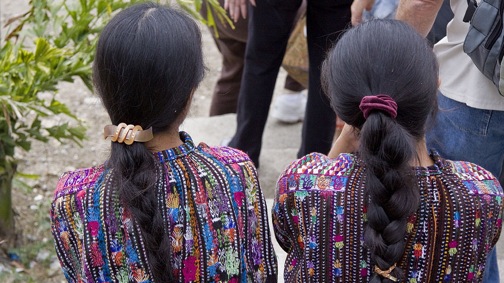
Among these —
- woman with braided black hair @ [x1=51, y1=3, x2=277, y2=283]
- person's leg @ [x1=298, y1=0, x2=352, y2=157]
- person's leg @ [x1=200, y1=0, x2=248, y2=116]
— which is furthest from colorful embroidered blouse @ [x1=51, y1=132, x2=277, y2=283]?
person's leg @ [x1=200, y1=0, x2=248, y2=116]

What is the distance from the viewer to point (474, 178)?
1741mm

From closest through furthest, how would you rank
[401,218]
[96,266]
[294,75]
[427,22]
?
[401,218], [96,266], [427,22], [294,75]

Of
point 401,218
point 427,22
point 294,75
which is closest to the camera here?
point 401,218

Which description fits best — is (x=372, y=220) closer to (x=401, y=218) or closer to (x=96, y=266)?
(x=401, y=218)

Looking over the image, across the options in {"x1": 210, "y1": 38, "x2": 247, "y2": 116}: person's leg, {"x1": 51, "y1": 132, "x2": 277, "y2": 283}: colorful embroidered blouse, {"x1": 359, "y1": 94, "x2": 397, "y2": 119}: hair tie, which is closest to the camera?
{"x1": 359, "y1": 94, "x2": 397, "y2": 119}: hair tie

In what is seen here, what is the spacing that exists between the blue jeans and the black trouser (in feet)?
2.42

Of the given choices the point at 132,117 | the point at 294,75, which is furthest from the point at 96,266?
the point at 294,75

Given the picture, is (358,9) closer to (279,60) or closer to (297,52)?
(279,60)

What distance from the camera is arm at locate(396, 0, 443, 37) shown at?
7.88ft

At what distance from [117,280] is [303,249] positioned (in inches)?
18.0

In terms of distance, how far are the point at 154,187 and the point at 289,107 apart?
104 inches

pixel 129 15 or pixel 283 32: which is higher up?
pixel 129 15

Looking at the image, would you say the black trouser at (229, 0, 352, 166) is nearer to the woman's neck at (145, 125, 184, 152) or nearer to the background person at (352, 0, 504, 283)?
the background person at (352, 0, 504, 283)

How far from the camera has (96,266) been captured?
172cm
